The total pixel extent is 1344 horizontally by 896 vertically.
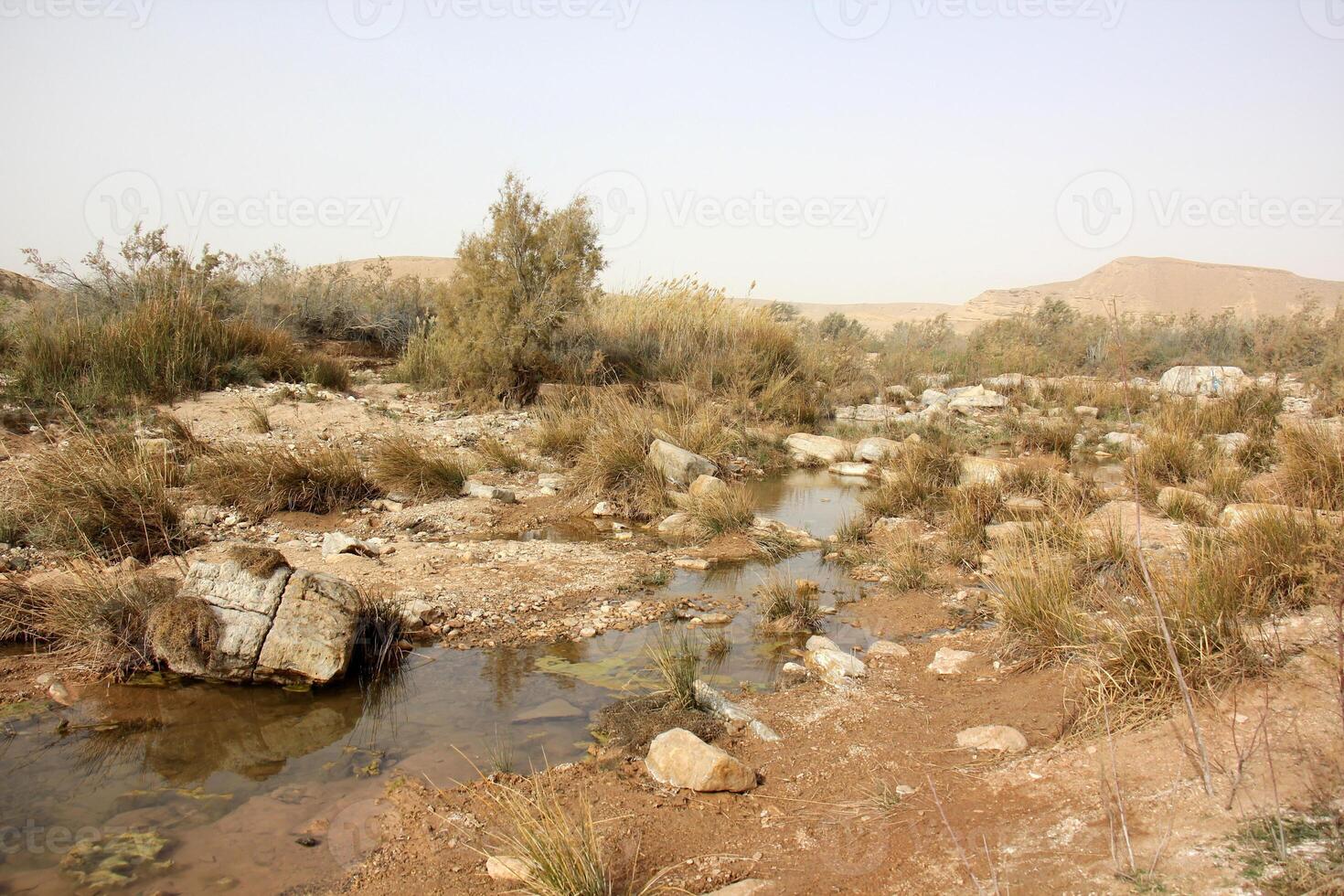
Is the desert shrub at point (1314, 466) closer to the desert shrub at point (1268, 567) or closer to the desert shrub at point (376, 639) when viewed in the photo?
the desert shrub at point (1268, 567)

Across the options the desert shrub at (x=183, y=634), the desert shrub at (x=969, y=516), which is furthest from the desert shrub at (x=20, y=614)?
the desert shrub at (x=969, y=516)

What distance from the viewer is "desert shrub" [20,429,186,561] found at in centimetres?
556

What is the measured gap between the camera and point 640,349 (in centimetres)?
1473

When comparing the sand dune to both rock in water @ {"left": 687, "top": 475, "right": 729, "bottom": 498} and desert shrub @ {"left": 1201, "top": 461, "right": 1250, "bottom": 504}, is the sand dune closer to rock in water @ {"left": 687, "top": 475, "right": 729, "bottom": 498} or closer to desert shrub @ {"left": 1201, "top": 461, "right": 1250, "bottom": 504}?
desert shrub @ {"left": 1201, "top": 461, "right": 1250, "bottom": 504}

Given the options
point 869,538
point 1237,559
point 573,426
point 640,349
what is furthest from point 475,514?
point 640,349

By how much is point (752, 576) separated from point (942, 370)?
15.4m

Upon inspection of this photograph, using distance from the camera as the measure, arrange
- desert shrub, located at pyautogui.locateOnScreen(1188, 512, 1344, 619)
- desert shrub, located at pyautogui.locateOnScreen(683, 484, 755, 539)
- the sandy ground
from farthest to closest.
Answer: desert shrub, located at pyautogui.locateOnScreen(683, 484, 755, 539)
desert shrub, located at pyautogui.locateOnScreen(1188, 512, 1344, 619)
the sandy ground

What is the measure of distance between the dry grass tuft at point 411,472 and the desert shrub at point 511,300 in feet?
13.0

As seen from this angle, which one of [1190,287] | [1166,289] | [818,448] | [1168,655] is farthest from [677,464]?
[1190,287]

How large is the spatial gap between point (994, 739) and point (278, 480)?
246 inches

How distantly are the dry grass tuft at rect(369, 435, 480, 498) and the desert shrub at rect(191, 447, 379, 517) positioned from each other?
1.07ft

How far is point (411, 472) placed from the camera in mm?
7922

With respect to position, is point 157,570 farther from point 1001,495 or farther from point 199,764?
point 1001,495

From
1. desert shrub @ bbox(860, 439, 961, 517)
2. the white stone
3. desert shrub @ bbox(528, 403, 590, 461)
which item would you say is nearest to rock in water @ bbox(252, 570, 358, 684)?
the white stone
